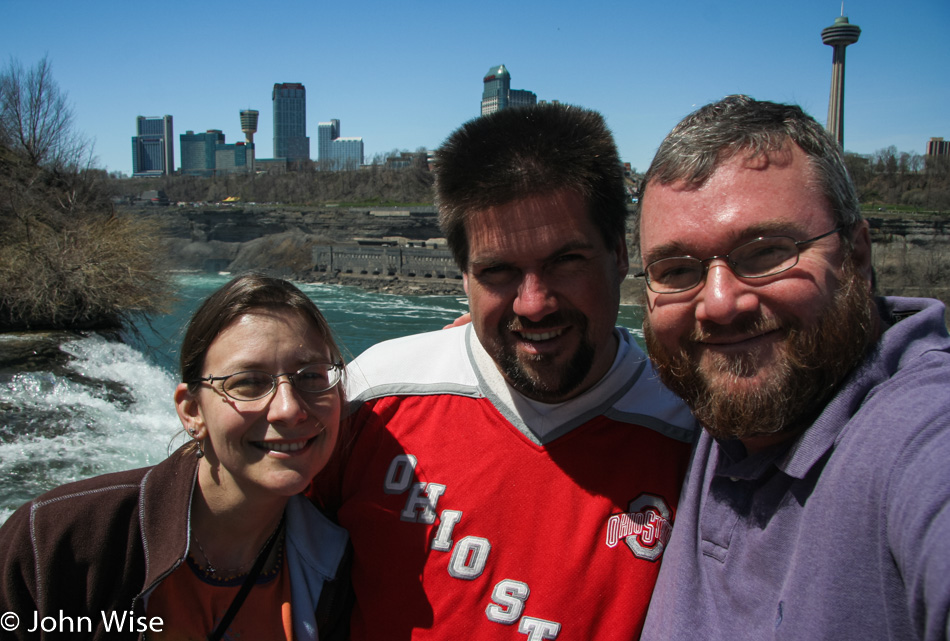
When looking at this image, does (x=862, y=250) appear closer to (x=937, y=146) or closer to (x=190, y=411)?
(x=190, y=411)

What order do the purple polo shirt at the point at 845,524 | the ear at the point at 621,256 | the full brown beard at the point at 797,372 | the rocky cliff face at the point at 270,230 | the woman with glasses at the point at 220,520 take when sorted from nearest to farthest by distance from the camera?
the purple polo shirt at the point at 845,524 → the full brown beard at the point at 797,372 → the woman with glasses at the point at 220,520 → the ear at the point at 621,256 → the rocky cliff face at the point at 270,230

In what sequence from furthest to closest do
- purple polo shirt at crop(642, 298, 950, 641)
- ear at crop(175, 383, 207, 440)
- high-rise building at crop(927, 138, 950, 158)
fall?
high-rise building at crop(927, 138, 950, 158) < ear at crop(175, 383, 207, 440) < purple polo shirt at crop(642, 298, 950, 641)

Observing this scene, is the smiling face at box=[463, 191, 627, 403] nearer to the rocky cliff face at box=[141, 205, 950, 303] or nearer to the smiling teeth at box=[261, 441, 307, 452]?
the smiling teeth at box=[261, 441, 307, 452]

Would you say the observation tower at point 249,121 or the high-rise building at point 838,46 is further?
the observation tower at point 249,121

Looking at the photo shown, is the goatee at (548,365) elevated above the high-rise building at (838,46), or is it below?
below

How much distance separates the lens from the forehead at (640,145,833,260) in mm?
1315

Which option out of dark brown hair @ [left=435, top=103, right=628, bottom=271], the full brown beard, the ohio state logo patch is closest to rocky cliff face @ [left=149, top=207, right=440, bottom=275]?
dark brown hair @ [left=435, top=103, right=628, bottom=271]

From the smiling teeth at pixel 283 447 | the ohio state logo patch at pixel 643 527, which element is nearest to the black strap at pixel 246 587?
the smiling teeth at pixel 283 447

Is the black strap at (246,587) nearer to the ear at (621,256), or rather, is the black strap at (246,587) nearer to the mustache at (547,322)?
the mustache at (547,322)

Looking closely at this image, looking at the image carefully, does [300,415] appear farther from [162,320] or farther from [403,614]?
[162,320]

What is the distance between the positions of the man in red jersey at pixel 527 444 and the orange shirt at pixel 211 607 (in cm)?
22

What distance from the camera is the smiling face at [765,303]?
1.26 meters

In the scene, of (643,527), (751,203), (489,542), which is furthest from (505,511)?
(751,203)

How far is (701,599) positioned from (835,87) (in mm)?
70337
